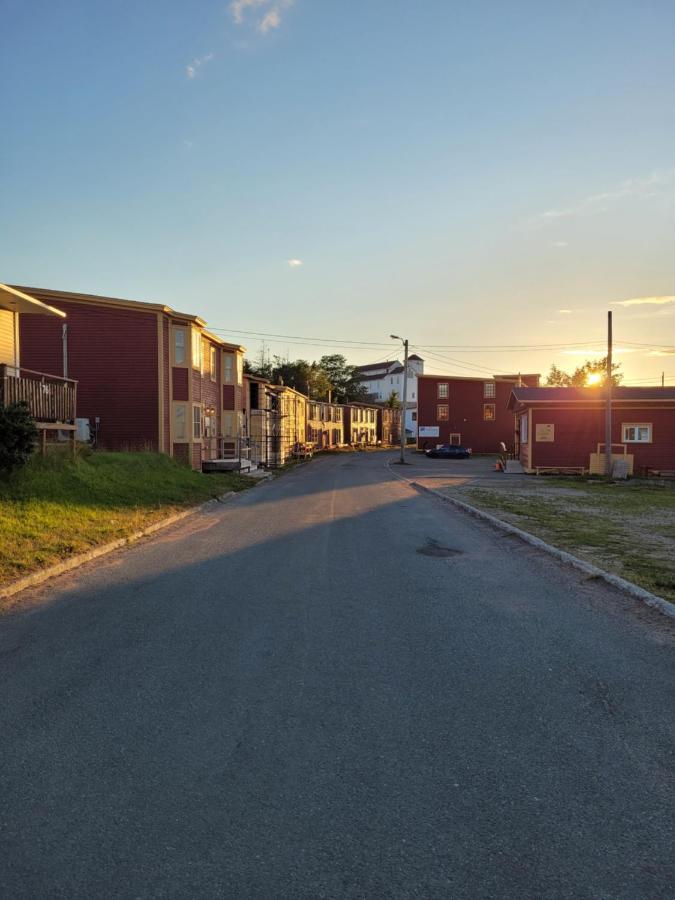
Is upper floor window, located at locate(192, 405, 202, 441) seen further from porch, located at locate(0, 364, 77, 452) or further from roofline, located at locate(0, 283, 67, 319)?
porch, located at locate(0, 364, 77, 452)

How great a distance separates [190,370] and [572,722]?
26.3 m

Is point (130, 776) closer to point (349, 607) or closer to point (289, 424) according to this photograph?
point (349, 607)

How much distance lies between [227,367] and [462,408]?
3878cm

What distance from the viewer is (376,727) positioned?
4043 mm

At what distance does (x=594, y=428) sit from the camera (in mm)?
37219

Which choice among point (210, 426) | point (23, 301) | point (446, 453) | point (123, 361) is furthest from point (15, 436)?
point (446, 453)

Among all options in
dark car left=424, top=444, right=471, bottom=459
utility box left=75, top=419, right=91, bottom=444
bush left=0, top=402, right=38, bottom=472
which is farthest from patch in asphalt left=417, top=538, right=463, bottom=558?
dark car left=424, top=444, right=471, bottom=459

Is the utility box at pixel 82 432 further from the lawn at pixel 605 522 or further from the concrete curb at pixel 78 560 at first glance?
the lawn at pixel 605 522

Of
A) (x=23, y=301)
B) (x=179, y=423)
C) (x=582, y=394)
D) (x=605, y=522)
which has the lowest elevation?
(x=605, y=522)

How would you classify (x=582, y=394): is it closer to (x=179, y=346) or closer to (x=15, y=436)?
(x=179, y=346)

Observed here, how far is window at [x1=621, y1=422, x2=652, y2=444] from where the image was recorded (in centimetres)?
3619

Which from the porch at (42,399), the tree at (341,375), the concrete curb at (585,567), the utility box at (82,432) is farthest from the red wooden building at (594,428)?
the tree at (341,375)

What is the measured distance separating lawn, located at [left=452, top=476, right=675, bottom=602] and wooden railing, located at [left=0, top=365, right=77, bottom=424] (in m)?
11.5

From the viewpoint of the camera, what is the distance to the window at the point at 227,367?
36750 millimetres
